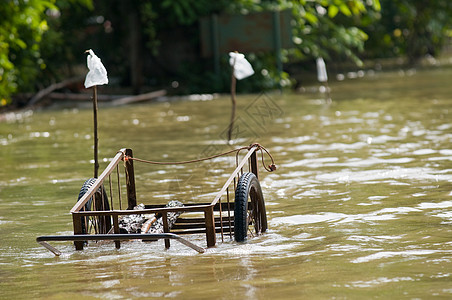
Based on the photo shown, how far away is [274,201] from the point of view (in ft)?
32.2

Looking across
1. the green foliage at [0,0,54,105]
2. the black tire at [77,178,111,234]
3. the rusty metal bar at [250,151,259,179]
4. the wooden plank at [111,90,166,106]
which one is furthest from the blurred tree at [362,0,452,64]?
the black tire at [77,178,111,234]

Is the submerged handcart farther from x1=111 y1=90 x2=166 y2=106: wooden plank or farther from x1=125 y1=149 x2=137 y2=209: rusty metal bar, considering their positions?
x1=111 y1=90 x2=166 y2=106: wooden plank

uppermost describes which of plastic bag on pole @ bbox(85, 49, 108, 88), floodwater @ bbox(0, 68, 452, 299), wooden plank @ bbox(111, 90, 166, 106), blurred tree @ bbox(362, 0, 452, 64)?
blurred tree @ bbox(362, 0, 452, 64)

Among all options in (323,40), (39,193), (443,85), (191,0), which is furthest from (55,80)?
(39,193)

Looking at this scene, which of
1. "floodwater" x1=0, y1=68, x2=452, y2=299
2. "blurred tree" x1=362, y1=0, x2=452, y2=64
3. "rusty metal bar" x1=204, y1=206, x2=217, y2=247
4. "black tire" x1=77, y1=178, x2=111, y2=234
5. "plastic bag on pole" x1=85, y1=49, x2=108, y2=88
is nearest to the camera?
"floodwater" x1=0, y1=68, x2=452, y2=299

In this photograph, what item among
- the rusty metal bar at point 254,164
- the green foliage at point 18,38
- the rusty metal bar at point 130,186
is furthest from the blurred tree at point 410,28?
the rusty metal bar at point 130,186

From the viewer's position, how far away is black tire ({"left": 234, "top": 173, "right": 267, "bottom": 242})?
292 inches

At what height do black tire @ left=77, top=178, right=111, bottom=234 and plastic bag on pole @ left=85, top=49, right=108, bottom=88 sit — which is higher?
plastic bag on pole @ left=85, top=49, right=108, bottom=88

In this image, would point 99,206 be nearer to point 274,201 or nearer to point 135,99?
point 274,201

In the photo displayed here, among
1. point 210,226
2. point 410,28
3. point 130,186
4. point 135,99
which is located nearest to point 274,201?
point 130,186

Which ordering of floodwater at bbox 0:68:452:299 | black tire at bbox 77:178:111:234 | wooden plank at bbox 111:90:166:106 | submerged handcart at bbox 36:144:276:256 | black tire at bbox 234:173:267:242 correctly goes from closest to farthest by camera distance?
floodwater at bbox 0:68:452:299 < submerged handcart at bbox 36:144:276:256 < black tire at bbox 234:173:267:242 < black tire at bbox 77:178:111:234 < wooden plank at bbox 111:90:166:106

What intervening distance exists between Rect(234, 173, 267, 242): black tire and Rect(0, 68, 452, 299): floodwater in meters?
0.12

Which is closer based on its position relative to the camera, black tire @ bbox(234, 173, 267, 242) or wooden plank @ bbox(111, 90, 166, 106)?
black tire @ bbox(234, 173, 267, 242)

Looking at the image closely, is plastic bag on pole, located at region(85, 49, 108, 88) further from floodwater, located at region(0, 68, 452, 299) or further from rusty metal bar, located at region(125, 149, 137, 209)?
floodwater, located at region(0, 68, 452, 299)
